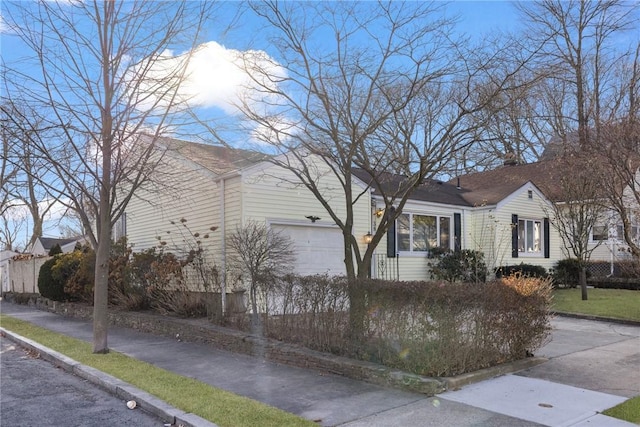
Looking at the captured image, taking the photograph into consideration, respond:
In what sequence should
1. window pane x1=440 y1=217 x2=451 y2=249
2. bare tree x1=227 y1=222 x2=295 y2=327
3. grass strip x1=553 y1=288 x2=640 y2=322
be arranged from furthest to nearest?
window pane x1=440 y1=217 x2=451 y2=249 → grass strip x1=553 y1=288 x2=640 y2=322 → bare tree x1=227 y1=222 x2=295 y2=327

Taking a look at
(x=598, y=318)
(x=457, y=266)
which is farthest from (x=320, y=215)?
(x=598, y=318)

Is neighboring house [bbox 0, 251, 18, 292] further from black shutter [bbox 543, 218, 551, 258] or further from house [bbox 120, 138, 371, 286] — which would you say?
black shutter [bbox 543, 218, 551, 258]

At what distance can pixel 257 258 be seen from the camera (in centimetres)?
1009

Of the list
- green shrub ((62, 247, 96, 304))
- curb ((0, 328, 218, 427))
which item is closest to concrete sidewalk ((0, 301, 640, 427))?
curb ((0, 328, 218, 427))

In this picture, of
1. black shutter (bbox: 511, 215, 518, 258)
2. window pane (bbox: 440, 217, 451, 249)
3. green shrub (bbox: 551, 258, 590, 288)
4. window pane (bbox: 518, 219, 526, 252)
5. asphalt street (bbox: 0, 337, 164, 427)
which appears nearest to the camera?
asphalt street (bbox: 0, 337, 164, 427)

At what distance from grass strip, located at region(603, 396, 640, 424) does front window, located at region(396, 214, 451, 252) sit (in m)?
10.4

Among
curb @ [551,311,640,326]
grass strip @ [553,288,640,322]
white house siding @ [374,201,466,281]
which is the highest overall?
white house siding @ [374,201,466,281]

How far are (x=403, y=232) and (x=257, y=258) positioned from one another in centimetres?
717

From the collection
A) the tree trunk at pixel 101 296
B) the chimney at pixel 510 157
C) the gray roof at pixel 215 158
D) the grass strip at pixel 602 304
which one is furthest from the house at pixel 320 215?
the grass strip at pixel 602 304

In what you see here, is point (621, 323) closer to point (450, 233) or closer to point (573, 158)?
point (573, 158)

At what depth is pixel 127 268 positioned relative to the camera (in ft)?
42.9

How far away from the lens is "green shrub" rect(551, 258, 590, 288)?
19.2 metres

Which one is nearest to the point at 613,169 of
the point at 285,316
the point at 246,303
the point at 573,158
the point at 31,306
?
the point at 573,158

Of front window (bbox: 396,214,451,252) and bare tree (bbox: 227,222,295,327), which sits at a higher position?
front window (bbox: 396,214,451,252)
